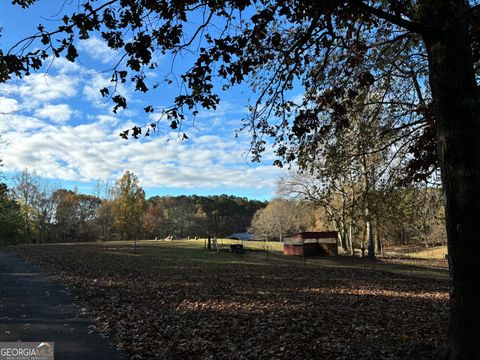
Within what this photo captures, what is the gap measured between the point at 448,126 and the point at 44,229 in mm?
70196

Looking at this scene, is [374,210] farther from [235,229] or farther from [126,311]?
[235,229]

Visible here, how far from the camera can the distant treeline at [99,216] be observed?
179 ft

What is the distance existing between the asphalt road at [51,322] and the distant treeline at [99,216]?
94.5 ft

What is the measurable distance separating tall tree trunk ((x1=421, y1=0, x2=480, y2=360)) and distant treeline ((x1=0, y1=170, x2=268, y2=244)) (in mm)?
40041

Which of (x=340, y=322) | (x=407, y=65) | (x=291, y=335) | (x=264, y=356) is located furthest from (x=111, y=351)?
(x=407, y=65)

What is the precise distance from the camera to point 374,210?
36.8 feet

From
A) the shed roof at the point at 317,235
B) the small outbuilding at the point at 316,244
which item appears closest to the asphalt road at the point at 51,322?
the small outbuilding at the point at 316,244

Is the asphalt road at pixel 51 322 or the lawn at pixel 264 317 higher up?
the asphalt road at pixel 51 322

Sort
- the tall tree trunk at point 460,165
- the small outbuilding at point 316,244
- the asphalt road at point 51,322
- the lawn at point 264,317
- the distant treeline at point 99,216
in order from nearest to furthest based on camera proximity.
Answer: the tall tree trunk at point 460,165, the lawn at point 264,317, the asphalt road at point 51,322, the small outbuilding at point 316,244, the distant treeline at point 99,216

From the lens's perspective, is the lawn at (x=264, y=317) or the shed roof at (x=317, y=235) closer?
the lawn at (x=264, y=317)

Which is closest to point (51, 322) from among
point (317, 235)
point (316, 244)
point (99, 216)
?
point (316, 244)

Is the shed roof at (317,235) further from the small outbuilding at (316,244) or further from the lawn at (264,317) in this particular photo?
the lawn at (264,317)

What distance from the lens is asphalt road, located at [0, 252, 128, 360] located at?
623 centimetres

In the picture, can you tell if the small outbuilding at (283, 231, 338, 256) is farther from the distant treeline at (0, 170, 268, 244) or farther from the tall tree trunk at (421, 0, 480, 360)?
the tall tree trunk at (421, 0, 480, 360)
